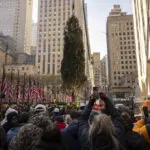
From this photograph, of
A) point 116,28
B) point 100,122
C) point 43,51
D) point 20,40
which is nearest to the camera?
point 100,122

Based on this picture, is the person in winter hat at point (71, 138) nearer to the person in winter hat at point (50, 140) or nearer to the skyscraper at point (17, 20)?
the person in winter hat at point (50, 140)

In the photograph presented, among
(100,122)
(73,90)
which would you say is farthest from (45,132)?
(73,90)

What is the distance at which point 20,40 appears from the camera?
161500 mm

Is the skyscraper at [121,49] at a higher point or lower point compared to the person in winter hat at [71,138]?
higher

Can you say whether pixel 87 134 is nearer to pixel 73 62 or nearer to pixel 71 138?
pixel 71 138

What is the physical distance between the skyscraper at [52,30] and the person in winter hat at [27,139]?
4612 inches

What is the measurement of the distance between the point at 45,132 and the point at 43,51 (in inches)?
4864

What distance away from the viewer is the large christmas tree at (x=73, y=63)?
35.3 m

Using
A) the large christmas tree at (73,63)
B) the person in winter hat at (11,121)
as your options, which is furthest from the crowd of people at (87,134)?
the large christmas tree at (73,63)

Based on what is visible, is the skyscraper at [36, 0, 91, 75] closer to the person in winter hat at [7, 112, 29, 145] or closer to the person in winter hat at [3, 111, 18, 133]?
the person in winter hat at [7, 112, 29, 145]

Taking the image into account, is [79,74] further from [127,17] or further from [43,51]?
[127,17]

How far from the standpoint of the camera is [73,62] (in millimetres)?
35938

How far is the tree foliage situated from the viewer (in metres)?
35.3

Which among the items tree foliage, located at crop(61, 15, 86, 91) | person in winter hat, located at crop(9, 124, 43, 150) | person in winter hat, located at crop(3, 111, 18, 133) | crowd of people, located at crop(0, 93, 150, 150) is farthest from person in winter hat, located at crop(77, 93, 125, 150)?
tree foliage, located at crop(61, 15, 86, 91)
